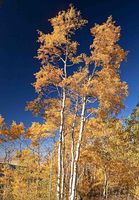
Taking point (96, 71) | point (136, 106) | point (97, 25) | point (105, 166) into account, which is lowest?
point (105, 166)

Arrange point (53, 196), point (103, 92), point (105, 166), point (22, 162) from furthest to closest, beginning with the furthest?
point (22, 162)
point (105, 166)
point (53, 196)
point (103, 92)

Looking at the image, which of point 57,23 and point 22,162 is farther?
point 22,162

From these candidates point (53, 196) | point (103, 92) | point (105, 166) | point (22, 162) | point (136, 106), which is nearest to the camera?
point (103, 92)

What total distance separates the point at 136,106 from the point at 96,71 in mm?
23585

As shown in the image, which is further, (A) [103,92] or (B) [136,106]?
(B) [136,106]

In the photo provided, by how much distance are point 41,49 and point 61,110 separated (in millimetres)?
3275

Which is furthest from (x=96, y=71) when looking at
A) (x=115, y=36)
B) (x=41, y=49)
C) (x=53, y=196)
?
(x=53, y=196)

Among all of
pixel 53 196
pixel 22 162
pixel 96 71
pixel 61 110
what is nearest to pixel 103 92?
pixel 96 71

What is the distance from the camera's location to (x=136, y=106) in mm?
38531

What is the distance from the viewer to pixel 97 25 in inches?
634

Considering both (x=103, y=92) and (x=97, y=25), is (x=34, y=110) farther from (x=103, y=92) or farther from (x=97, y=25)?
(x=97, y=25)

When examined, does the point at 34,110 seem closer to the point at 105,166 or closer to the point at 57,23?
the point at 57,23

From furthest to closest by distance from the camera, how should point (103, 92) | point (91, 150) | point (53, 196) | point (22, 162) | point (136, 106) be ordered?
1. point (136, 106)
2. point (22, 162)
3. point (53, 196)
4. point (91, 150)
5. point (103, 92)

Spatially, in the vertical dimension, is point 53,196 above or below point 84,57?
below
